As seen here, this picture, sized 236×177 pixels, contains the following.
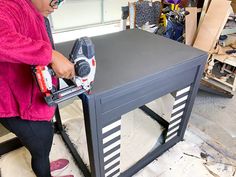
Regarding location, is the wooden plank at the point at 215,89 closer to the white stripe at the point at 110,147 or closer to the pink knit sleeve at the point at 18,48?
the white stripe at the point at 110,147

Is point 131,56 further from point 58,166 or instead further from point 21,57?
point 58,166

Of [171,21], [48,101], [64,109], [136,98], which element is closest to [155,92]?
[136,98]

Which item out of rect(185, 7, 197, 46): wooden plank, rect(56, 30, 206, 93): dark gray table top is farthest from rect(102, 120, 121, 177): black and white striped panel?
rect(185, 7, 197, 46): wooden plank

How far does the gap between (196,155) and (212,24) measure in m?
1.29

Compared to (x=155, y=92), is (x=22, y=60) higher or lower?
higher

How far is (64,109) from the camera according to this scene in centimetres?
160

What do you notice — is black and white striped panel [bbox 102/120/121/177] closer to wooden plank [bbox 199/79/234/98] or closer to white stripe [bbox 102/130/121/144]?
white stripe [bbox 102/130/121/144]

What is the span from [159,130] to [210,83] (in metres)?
1.02

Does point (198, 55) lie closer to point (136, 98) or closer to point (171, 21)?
point (136, 98)

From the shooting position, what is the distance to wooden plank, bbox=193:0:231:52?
1.82 metres

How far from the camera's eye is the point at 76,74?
24.5 inches

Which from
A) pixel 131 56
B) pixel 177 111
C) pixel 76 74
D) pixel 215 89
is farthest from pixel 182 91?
pixel 215 89

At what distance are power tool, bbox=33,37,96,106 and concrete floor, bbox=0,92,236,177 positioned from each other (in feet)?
2.32

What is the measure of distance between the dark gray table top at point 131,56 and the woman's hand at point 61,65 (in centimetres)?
15
